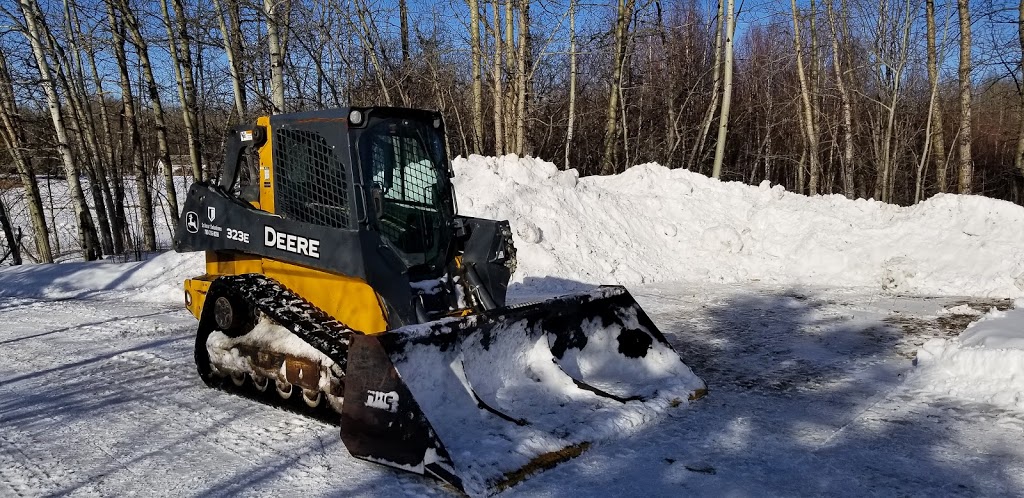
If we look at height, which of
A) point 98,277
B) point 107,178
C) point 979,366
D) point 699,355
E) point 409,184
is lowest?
point 699,355

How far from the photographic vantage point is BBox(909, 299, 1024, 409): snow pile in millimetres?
5398

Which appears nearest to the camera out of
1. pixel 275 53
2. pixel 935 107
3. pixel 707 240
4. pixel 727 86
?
pixel 275 53

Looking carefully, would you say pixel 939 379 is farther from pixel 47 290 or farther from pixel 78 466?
pixel 47 290

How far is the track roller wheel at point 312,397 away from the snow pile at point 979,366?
15.3 ft

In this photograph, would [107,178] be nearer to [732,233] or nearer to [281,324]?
[732,233]

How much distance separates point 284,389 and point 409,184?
1.74 meters

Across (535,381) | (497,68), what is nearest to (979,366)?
(535,381)

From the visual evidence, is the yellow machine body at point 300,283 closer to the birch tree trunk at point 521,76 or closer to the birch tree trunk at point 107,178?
the birch tree trunk at point 521,76

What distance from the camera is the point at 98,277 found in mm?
12227

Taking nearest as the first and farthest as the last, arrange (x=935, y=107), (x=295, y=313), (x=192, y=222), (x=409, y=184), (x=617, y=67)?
(x=295, y=313) → (x=409, y=184) → (x=192, y=222) → (x=617, y=67) → (x=935, y=107)

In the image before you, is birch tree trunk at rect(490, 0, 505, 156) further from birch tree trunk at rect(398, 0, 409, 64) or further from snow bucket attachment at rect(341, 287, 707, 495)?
snow bucket attachment at rect(341, 287, 707, 495)

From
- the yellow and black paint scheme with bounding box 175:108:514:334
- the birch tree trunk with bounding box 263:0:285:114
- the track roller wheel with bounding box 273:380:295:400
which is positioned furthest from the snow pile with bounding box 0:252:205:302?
the track roller wheel with bounding box 273:380:295:400

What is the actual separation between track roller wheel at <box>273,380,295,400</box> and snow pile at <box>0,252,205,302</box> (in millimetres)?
6760

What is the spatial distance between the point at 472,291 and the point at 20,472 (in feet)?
10.1
